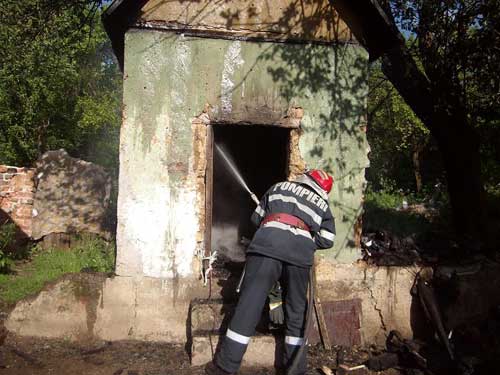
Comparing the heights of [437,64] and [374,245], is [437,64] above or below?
above

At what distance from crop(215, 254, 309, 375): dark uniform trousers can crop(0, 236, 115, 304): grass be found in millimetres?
2080

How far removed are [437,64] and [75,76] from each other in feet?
41.6

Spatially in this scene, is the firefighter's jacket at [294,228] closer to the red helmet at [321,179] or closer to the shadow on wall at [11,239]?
the red helmet at [321,179]

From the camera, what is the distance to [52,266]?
741 centimetres

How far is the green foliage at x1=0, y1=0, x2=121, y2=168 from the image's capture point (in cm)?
1427

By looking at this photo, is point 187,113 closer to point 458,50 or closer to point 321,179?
point 321,179

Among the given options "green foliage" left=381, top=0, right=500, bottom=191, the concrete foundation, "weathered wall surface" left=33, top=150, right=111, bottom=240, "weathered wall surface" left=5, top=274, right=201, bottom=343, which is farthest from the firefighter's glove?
"weathered wall surface" left=33, top=150, right=111, bottom=240

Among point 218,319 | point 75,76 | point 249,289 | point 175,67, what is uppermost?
point 75,76

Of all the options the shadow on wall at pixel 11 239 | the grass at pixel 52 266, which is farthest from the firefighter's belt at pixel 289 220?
the shadow on wall at pixel 11 239

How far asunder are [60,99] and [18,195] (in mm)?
7908

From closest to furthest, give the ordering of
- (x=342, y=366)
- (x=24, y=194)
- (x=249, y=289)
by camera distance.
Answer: (x=249, y=289) < (x=342, y=366) < (x=24, y=194)

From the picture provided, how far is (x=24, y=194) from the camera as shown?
360 inches

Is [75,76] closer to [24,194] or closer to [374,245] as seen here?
[24,194]

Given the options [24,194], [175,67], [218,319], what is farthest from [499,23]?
[24,194]
